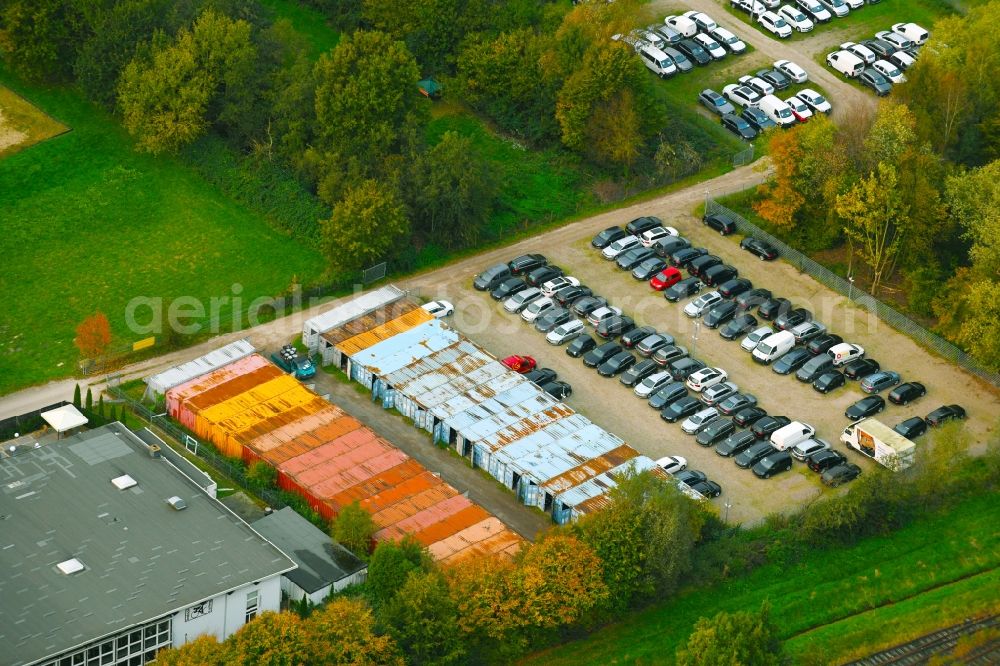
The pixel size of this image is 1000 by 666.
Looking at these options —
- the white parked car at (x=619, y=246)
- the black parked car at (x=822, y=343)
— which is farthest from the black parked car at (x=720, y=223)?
the black parked car at (x=822, y=343)

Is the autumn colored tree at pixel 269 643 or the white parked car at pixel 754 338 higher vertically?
the autumn colored tree at pixel 269 643

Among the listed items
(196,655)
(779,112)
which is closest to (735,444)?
(196,655)

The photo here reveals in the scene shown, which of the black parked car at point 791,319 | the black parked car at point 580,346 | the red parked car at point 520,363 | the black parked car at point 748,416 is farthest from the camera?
the black parked car at point 791,319

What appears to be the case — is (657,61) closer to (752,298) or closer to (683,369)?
(752,298)

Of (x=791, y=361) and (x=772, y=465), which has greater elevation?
(x=791, y=361)

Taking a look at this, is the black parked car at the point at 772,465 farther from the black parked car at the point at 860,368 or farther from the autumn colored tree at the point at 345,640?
the autumn colored tree at the point at 345,640

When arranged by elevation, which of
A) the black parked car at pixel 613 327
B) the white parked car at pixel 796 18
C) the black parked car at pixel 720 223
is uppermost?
the white parked car at pixel 796 18

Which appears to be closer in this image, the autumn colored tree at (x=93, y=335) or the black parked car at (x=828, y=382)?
the autumn colored tree at (x=93, y=335)

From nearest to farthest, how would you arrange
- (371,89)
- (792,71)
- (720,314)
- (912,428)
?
(912,428)
(720,314)
(371,89)
(792,71)
